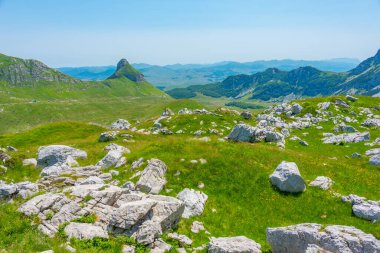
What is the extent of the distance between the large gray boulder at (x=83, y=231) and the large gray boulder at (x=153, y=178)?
8.09m

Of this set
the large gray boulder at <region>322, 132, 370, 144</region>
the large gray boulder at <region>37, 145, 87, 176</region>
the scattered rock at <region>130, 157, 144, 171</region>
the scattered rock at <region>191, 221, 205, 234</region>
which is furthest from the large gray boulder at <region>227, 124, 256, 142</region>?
the scattered rock at <region>191, 221, 205, 234</region>

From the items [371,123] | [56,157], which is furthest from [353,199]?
[371,123]

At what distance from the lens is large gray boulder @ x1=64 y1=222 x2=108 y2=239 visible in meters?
18.2

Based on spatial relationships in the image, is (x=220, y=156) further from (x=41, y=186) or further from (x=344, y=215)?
(x=41, y=186)

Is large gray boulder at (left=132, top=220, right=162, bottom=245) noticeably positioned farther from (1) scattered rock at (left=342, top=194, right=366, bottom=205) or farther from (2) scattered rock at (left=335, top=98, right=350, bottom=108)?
(2) scattered rock at (left=335, top=98, right=350, bottom=108)

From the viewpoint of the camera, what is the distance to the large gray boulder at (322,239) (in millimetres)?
17109

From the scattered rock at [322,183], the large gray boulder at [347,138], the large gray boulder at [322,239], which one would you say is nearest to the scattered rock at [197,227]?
the large gray boulder at [322,239]

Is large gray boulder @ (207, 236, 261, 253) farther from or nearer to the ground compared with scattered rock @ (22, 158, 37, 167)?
farther from the ground

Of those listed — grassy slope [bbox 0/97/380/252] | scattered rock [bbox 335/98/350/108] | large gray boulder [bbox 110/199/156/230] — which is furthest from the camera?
scattered rock [bbox 335/98/350/108]

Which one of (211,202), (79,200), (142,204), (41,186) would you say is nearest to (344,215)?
(211,202)

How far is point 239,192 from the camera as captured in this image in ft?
92.9

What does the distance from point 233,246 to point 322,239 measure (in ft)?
18.1

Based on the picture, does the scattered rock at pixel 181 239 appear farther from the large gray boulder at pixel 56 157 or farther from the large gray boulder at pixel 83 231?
the large gray boulder at pixel 56 157

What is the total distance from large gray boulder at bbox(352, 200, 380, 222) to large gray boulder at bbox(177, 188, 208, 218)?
1321cm
